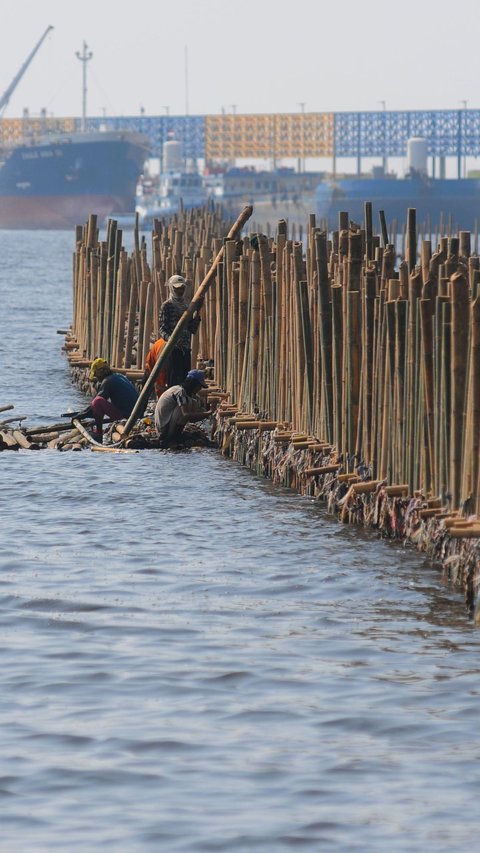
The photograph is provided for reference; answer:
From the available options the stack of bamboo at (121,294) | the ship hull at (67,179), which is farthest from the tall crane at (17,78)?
the stack of bamboo at (121,294)

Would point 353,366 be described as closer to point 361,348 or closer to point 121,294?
point 361,348

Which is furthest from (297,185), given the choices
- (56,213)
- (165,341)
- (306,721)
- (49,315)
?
(306,721)

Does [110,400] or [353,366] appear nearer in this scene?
[353,366]

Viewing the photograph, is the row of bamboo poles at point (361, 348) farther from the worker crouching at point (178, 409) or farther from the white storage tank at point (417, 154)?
the white storage tank at point (417, 154)

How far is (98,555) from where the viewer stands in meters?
14.2

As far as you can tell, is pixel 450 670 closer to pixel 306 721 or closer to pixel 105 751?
pixel 306 721

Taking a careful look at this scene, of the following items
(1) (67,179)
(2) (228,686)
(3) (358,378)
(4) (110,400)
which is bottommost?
(2) (228,686)

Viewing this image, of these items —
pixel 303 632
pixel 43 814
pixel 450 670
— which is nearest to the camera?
pixel 43 814

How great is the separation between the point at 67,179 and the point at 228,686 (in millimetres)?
168871

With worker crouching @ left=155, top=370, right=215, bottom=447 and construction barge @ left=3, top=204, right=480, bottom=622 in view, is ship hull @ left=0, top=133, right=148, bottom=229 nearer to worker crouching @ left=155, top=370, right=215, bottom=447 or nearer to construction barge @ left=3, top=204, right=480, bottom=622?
construction barge @ left=3, top=204, right=480, bottom=622

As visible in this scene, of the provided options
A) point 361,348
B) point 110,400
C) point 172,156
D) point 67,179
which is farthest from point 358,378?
point 172,156

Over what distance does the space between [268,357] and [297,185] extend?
566 ft

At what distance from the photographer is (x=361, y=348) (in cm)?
1522

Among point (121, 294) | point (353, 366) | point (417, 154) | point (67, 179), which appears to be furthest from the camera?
point (67, 179)
